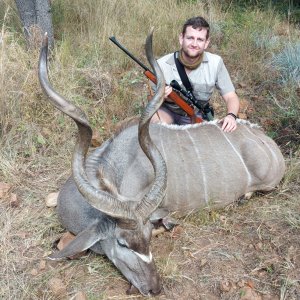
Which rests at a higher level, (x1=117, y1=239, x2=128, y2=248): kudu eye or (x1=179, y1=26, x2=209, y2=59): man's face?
(x1=179, y1=26, x2=209, y2=59): man's face

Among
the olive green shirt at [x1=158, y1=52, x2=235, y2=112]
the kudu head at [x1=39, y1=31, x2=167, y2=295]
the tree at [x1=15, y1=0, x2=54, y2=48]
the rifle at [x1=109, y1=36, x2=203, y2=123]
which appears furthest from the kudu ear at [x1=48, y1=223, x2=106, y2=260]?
the tree at [x1=15, y1=0, x2=54, y2=48]

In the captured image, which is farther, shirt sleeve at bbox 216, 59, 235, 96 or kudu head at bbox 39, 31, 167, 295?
shirt sleeve at bbox 216, 59, 235, 96

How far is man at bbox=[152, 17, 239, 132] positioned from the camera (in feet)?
11.2

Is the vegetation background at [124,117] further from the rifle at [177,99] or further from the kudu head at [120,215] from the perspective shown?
the rifle at [177,99]

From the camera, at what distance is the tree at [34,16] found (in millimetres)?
4512

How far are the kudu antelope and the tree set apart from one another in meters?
2.06

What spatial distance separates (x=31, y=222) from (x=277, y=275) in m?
1.63

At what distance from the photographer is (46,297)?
7.88 ft

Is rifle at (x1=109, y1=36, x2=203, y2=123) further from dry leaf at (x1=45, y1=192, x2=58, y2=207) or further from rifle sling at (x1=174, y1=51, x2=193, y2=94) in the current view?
dry leaf at (x1=45, y1=192, x2=58, y2=207)

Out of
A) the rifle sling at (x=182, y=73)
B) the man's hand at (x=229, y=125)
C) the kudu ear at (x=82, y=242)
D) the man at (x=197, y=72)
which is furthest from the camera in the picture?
the rifle sling at (x=182, y=73)

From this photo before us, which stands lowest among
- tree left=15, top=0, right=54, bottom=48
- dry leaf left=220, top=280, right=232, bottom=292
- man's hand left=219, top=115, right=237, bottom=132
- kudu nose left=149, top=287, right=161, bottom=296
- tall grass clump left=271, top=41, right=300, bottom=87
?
dry leaf left=220, top=280, right=232, bottom=292

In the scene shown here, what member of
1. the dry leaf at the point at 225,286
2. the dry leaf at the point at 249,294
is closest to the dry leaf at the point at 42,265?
the dry leaf at the point at 225,286

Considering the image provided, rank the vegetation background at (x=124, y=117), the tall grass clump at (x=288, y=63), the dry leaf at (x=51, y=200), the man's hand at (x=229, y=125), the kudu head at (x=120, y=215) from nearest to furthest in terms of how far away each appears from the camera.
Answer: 1. the kudu head at (x=120, y=215)
2. the vegetation background at (x=124, y=117)
3. the dry leaf at (x=51, y=200)
4. the man's hand at (x=229, y=125)
5. the tall grass clump at (x=288, y=63)

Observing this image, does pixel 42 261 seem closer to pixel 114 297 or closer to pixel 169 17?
pixel 114 297
